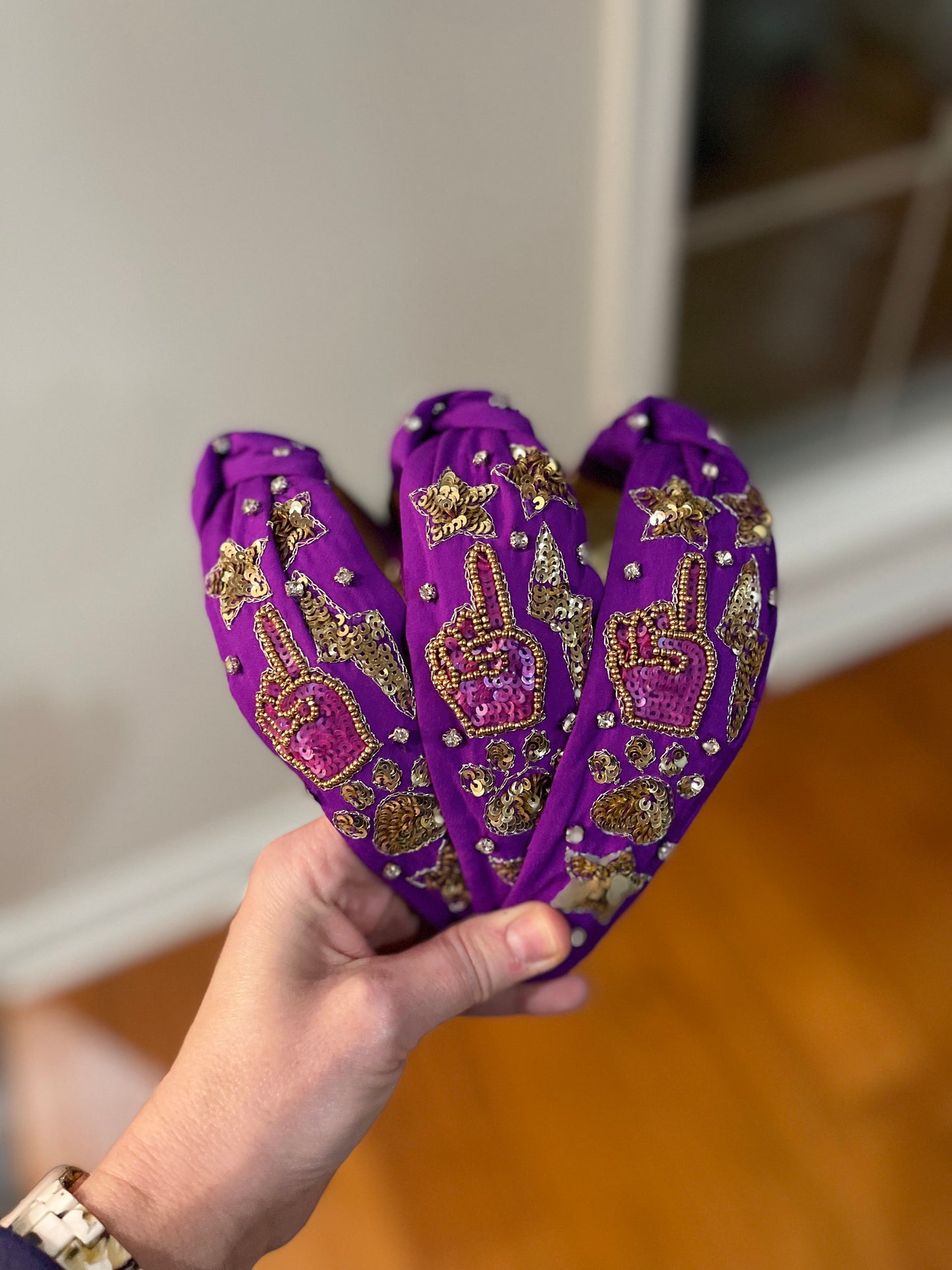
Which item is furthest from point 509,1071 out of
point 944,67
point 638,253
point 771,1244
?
point 944,67

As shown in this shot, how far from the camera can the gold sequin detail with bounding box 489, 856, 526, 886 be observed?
0.46 meters

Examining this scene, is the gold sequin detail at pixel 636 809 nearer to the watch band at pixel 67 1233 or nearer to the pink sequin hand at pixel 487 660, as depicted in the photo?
the pink sequin hand at pixel 487 660

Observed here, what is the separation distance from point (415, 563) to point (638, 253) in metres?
0.46

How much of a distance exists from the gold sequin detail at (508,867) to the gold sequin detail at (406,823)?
3cm

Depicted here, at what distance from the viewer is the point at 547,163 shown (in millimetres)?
681

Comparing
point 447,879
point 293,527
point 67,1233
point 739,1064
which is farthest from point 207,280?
point 739,1064

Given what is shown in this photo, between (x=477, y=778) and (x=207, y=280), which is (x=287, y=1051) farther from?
(x=207, y=280)

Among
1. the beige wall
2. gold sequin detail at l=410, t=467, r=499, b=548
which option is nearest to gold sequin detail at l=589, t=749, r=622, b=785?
gold sequin detail at l=410, t=467, r=499, b=548

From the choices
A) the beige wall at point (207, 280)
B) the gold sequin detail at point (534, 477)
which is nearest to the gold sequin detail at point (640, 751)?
the gold sequin detail at point (534, 477)

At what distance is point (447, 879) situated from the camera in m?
0.48

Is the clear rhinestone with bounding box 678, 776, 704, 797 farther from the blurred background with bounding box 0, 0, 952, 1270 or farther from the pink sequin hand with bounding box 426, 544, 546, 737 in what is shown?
the blurred background with bounding box 0, 0, 952, 1270

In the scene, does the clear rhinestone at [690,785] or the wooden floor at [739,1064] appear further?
the wooden floor at [739,1064]

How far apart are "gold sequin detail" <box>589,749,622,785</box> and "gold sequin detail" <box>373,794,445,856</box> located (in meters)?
0.07

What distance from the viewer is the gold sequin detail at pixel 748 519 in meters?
0.44
